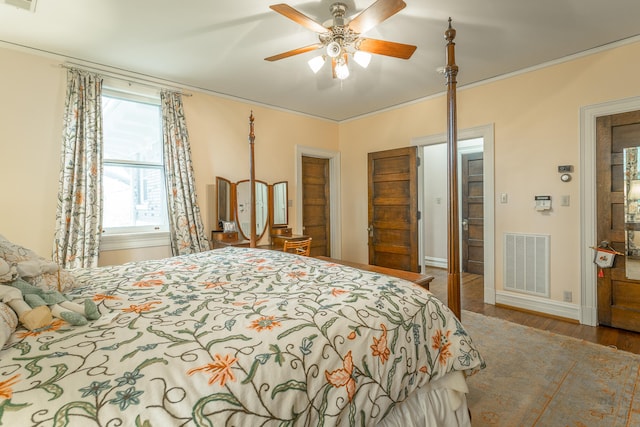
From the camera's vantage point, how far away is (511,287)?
354 centimetres

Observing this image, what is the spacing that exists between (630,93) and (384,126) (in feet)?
8.76

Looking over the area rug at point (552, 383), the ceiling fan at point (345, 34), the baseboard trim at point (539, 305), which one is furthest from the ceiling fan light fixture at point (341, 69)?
the baseboard trim at point (539, 305)

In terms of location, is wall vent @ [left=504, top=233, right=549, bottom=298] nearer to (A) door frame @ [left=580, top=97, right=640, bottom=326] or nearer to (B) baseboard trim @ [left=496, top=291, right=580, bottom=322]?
(B) baseboard trim @ [left=496, top=291, right=580, bottom=322]

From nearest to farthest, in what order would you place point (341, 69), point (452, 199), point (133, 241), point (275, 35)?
point (452, 199)
point (341, 69)
point (275, 35)
point (133, 241)

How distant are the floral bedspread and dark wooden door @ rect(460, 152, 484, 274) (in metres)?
4.41

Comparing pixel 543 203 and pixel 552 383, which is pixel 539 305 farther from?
pixel 552 383

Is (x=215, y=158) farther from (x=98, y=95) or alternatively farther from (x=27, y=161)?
(x=27, y=161)

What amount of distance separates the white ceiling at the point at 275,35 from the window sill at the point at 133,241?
1.75 m

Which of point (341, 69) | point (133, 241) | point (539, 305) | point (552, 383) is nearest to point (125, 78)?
point (133, 241)

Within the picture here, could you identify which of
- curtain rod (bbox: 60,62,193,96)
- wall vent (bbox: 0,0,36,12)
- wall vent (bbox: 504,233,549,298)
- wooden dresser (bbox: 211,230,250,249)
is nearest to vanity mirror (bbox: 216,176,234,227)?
wooden dresser (bbox: 211,230,250,249)

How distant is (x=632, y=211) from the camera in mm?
2814

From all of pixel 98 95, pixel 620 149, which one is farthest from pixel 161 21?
pixel 620 149

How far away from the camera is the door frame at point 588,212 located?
2979mm

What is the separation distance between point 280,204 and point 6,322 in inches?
146
